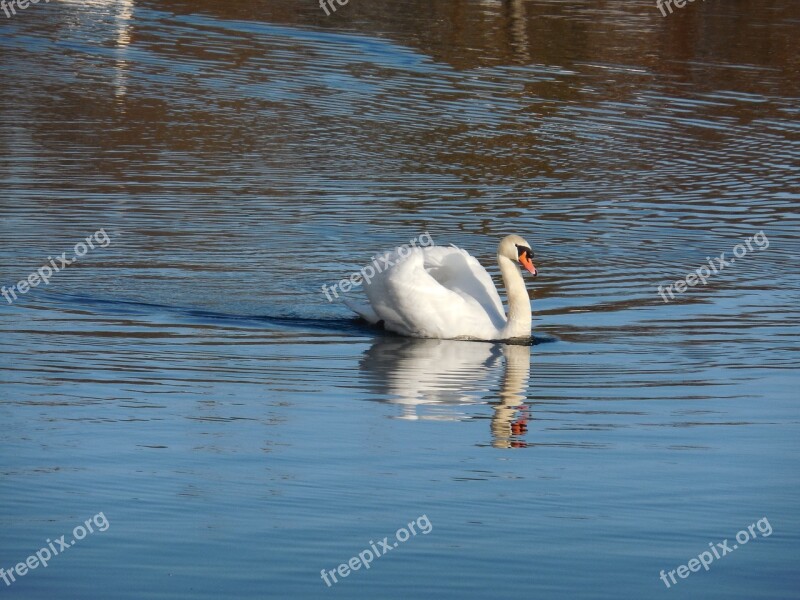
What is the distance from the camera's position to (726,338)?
40.0ft

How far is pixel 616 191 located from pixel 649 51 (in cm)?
1366

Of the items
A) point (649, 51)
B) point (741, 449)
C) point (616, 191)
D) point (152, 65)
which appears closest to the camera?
point (741, 449)

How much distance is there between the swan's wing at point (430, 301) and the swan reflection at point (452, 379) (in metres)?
0.12

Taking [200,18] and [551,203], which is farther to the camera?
[200,18]

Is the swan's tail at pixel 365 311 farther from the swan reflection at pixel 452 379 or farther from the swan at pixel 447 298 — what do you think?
the swan reflection at pixel 452 379

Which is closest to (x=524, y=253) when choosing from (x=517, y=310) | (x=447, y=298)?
(x=517, y=310)

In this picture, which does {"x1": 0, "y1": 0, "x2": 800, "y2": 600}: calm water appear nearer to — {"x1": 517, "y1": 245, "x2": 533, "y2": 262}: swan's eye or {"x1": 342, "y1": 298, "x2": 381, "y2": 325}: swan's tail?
{"x1": 342, "y1": 298, "x2": 381, "y2": 325}: swan's tail

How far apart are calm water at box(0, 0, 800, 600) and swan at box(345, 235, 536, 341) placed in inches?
7.3

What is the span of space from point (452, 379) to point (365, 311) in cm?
185

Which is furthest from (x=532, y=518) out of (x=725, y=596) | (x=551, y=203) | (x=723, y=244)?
(x=551, y=203)

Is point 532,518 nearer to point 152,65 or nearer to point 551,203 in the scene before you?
point 551,203

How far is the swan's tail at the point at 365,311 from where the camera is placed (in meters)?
12.7

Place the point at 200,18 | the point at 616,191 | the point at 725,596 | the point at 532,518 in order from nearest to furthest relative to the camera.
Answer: the point at 725,596
the point at 532,518
the point at 616,191
the point at 200,18

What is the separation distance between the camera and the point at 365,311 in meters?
12.7
